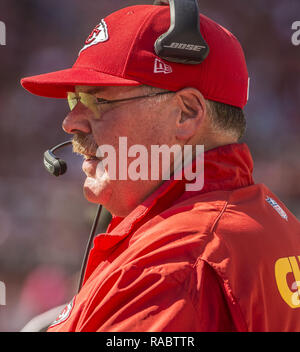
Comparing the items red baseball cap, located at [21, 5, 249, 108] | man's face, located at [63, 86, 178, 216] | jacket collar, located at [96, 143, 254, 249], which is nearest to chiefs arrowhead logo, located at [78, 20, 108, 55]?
red baseball cap, located at [21, 5, 249, 108]

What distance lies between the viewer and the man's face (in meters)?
1.11

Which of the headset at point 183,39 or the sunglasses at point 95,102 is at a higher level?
the headset at point 183,39

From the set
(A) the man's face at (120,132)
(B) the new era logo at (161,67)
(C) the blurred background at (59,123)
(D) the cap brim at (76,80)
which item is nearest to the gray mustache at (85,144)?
(A) the man's face at (120,132)

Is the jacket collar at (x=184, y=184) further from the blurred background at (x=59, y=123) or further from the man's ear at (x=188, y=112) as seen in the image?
the blurred background at (x=59, y=123)

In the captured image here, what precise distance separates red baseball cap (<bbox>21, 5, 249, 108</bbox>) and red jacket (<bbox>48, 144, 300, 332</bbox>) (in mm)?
174

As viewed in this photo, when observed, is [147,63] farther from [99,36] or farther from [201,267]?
[201,267]

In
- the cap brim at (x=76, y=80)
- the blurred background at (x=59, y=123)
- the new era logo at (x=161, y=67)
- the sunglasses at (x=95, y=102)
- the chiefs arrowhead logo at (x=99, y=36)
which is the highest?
the chiefs arrowhead logo at (x=99, y=36)

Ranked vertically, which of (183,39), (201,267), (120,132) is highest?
(183,39)

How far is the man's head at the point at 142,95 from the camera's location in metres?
1.08

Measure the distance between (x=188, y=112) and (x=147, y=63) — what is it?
148mm

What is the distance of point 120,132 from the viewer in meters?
1.12

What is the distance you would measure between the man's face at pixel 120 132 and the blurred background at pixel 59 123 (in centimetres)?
322

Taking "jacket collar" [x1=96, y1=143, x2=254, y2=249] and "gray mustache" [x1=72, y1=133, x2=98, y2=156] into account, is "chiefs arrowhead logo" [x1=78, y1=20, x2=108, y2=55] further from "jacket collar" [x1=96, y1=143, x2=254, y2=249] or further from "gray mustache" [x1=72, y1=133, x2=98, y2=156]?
"jacket collar" [x1=96, y1=143, x2=254, y2=249]

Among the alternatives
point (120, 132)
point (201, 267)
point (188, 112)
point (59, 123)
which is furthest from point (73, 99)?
point (59, 123)
